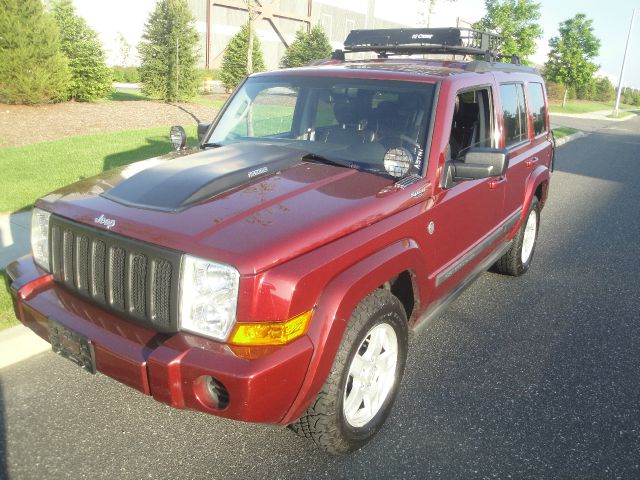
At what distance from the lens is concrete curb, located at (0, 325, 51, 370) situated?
3523 mm

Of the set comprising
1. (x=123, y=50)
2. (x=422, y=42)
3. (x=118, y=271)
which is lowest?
(x=118, y=271)

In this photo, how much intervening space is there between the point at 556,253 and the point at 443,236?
3.57 meters

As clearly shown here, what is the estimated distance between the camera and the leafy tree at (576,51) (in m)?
37.3

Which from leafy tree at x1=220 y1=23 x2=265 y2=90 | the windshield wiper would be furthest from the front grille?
leafy tree at x1=220 y1=23 x2=265 y2=90

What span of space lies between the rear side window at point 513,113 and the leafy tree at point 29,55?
44.7 feet

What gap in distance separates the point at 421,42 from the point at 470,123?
4.14 feet

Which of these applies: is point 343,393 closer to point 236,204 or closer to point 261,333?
point 261,333

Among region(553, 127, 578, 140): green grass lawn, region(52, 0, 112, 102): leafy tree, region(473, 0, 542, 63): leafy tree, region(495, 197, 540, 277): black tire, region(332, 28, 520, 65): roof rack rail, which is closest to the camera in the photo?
region(332, 28, 520, 65): roof rack rail

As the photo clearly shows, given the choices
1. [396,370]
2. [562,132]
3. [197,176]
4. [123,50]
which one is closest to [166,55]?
[562,132]

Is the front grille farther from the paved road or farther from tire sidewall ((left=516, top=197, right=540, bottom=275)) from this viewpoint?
tire sidewall ((left=516, top=197, right=540, bottom=275))

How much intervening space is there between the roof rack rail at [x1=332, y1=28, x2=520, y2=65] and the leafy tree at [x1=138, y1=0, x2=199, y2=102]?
49.8ft

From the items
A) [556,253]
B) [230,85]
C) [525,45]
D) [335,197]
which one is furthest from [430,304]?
[525,45]

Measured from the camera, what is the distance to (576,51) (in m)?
37.4

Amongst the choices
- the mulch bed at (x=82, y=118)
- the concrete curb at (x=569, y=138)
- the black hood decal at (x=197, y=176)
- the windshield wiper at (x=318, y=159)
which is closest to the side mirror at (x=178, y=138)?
the black hood decal at (x=197, y=176)
